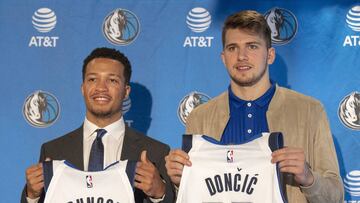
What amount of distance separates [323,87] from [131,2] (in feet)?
3.10

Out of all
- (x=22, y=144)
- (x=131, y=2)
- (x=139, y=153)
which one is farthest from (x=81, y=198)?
(x=131, y=2)

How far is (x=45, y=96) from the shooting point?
3053 mm

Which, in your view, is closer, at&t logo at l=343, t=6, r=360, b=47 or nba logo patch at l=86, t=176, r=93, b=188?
nba logo patch at l=86, t=176, r=93, b=188

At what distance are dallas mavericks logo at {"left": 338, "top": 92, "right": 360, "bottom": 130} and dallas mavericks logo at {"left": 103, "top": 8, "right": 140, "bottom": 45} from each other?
98cm

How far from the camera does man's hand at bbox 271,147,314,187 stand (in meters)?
2.09

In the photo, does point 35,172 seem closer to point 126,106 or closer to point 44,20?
point 126,106

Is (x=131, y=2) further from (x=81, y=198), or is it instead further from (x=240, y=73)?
(x=81, y=198)

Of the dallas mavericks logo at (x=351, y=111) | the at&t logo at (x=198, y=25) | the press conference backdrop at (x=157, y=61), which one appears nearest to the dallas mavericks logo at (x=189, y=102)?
the press conference backdrop at (x=157, y=61)

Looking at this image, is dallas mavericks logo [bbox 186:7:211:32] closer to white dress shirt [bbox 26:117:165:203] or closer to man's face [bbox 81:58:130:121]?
man's face [bbox 81:58:130:121]

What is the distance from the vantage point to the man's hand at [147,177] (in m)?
2.26

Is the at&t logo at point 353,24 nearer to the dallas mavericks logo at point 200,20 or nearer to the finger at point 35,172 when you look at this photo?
the dallas mavericks logo at point 200,20

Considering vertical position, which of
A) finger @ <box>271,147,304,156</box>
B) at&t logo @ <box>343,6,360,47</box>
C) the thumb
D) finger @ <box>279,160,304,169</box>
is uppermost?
at&t logo @ <box>343,6,360,47</box>

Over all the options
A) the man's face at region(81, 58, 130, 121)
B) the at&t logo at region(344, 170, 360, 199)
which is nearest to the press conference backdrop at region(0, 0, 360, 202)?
the at&t logo at region(344, 170, 360, 199)

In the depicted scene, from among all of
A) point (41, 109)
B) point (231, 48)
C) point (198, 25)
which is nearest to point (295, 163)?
point (231, 48)
